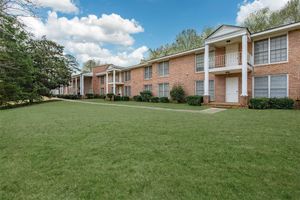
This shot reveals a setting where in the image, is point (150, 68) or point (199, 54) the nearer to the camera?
point (199, 54)

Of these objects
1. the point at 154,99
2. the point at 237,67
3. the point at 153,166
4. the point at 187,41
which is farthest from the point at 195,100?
the point at 187,41

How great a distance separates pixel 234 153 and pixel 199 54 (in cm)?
1573

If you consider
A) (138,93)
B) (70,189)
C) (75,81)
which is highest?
(75,81)

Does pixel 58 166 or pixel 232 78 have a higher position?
pixel 232 78

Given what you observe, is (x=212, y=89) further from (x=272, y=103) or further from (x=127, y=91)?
(x=127, y=91)

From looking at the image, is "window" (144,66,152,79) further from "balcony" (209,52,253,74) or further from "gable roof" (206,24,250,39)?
"gable roof" (206,24,250,39)

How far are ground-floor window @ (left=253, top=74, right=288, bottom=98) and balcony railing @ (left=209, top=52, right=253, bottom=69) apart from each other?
164 centimetres

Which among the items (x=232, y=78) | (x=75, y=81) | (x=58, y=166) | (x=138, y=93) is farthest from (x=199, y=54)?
(x=75, y=81)

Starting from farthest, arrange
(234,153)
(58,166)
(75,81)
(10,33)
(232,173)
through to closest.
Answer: (75,81), (10,33), (234,153), (58,166), (232,173)

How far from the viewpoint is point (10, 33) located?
4.65 m

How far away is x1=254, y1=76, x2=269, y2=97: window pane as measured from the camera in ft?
45.4

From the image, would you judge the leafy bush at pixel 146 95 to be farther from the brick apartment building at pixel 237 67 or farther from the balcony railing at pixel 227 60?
the balcony railing at pixel 227 60

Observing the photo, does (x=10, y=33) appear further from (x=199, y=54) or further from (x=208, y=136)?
(x=199, y=54)

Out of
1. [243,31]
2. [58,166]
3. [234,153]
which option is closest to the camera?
[58,166]
